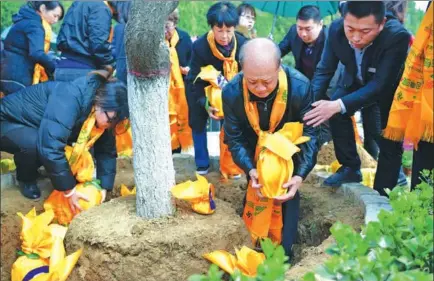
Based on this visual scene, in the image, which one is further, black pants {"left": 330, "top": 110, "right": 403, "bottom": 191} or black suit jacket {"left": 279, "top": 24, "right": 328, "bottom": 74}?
black suit jacket {"left": 279, "top": 24, "right": 328, "bottom": 74}

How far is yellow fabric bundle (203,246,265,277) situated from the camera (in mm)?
3225

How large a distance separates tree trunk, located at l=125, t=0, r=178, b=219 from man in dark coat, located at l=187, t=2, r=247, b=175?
1.13 meters

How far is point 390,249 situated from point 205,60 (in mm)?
3062

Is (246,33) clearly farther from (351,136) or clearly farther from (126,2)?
(351,136)

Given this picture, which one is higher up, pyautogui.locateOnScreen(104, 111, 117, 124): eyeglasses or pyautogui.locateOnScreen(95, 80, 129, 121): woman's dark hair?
pyautogui.locateOnScreen(95, 80, 129, 121): woman's dark hair

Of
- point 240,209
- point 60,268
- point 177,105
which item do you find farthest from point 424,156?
point 177,105

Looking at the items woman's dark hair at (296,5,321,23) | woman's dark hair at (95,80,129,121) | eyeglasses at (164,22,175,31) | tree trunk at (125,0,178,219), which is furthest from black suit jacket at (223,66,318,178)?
eyeglasses at (164,22,175,31)

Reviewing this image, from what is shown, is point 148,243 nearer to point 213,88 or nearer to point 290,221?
point 290,221

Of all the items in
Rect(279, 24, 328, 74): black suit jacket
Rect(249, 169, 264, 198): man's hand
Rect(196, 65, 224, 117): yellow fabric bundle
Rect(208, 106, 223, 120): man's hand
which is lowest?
Rect(249, 169, 264, 198): man's hand

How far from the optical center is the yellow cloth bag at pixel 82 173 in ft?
14.3

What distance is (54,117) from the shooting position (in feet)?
13.6

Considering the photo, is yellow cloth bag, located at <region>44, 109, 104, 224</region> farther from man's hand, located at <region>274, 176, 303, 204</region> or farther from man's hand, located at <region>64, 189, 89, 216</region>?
man's hand, located at <region>274, 176, 303, 204</region>

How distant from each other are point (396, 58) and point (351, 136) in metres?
0.77

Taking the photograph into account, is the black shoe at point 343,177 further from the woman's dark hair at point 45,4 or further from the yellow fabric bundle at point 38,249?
the woman's dark hair at point 45,4
